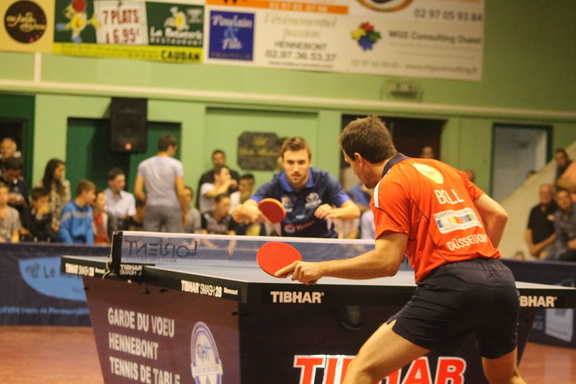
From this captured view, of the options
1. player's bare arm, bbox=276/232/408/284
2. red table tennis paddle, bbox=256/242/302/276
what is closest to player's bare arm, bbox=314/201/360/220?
red table tennis paddle, bbox=256/242/302/276

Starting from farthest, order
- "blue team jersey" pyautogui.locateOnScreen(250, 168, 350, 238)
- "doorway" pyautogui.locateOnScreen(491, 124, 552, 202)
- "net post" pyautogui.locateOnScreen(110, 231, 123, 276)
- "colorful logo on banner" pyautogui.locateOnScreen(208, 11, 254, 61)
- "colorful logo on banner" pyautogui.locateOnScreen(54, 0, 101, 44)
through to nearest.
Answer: "doorway" pyautogui.locateOnScreen(491, 124, 552, 202) → "colorful logo on banner" pyautogui.locateOnScreen(208, 11, 254, 61) → "colorful logo on banner" pyautogui.locateOnScreen(54, 0, 101, 44) → "blue team jersey" pyautogui.locateOnScreen(250, 168, 350, 238) → "net post" pyautogui.locateOnScreen(110, 231, 123, 276)

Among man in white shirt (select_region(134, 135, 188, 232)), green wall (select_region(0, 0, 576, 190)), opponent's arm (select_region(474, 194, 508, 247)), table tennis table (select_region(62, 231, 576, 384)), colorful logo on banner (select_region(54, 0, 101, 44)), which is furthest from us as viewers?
green wall (select_region(0, 0, 576, 190))

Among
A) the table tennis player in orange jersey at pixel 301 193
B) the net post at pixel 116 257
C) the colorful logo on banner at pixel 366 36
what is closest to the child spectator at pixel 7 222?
the table tennis player in orange jersey at pixel 301 193

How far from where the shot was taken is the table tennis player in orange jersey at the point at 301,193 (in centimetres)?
655

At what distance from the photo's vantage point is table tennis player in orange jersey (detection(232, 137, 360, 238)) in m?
6.55

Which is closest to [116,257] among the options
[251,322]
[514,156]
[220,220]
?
[251,322]

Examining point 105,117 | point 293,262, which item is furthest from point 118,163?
point 293,262

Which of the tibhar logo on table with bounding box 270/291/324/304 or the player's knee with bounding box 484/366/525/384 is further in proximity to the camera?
the tibhar logo on table with bounding box 270/291/324/304

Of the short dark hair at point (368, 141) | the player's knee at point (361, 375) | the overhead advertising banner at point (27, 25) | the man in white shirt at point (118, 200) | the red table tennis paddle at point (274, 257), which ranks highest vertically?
the overhead advertising banner at point (27, 25)

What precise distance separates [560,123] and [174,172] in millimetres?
8135

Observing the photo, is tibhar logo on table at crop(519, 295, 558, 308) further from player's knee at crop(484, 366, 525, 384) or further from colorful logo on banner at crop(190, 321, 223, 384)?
colorful logo on banner at crop(190, 321, 223, 384)

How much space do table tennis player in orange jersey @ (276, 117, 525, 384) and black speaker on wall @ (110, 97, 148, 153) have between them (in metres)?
10.9

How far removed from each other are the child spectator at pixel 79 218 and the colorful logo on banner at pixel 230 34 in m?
4.88

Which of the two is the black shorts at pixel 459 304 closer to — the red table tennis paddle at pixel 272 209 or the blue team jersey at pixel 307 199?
the red table tennis paddle at pixel 272 209
